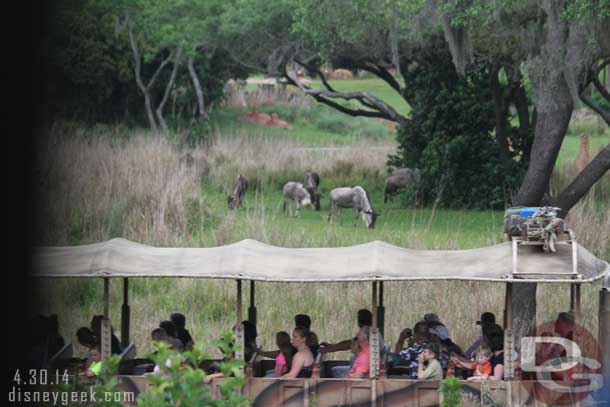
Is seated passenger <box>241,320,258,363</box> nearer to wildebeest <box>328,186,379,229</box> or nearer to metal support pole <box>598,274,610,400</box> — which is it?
metal support pole <box>598,274,610,400</box>

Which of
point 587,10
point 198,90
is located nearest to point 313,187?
point 587,10

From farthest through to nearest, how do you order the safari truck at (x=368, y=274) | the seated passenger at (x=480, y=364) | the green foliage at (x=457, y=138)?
the green foliage at (x=457, y=138) → the seated passenger at (x=480, y=364) → the safari truck at (x=368, y=274)

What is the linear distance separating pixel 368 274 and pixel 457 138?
16.3m

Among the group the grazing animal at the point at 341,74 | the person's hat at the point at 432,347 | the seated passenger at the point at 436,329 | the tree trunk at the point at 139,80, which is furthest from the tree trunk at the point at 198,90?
the person's hat at the point at 432,347

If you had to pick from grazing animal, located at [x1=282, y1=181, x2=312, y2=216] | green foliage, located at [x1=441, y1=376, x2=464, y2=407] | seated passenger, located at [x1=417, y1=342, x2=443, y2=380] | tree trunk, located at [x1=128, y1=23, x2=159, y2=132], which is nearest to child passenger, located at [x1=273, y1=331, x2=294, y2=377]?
seated passenger, located at [x1=417, y1=342, x2=443, y2=380]

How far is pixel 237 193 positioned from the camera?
27703 mm

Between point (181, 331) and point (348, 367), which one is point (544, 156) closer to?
point (348, 367)

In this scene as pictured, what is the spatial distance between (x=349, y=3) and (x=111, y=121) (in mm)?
17339

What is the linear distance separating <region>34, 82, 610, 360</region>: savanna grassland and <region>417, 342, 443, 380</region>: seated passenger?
14.1 ft

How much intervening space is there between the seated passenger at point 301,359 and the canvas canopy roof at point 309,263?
0.81 metres

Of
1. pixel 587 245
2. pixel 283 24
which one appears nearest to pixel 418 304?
pixel 587 245

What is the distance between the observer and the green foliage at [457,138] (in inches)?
1120

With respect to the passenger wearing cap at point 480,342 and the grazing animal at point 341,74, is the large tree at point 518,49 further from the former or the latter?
the grazing animal at point 341,74

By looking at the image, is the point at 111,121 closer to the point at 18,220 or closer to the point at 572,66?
the point at 572,66
